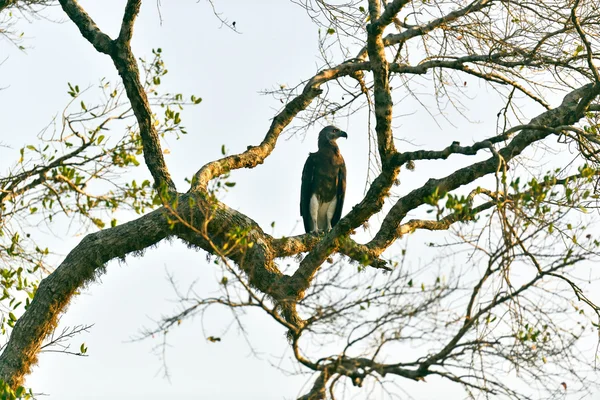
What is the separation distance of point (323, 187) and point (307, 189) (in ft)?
0.63

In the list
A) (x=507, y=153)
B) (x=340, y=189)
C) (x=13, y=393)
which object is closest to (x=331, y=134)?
(x=340, y=189)

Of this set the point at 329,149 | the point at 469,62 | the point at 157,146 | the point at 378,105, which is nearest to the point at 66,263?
the point at 157,146

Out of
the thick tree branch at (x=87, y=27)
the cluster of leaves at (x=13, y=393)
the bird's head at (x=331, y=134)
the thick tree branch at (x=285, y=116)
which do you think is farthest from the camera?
the bird's head at (x=331, y=134)

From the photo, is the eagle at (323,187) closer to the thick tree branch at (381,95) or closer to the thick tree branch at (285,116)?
the thick tree branch at (285,116)

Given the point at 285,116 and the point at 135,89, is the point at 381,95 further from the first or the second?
the point at 135,89

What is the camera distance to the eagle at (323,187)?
31.4ft

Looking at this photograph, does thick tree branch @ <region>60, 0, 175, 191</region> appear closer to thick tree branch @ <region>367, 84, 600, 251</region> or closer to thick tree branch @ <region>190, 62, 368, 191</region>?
thick tree branch @ <region>190, 62, 368, 191</region>

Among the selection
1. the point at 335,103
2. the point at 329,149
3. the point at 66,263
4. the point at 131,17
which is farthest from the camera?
the point at 329,149

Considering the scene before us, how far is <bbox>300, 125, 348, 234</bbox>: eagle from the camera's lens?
9578 millimetres

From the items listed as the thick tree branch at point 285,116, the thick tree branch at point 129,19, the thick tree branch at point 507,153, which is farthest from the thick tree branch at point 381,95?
the thick tree branch at point 129,19

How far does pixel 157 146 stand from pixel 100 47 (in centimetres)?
85

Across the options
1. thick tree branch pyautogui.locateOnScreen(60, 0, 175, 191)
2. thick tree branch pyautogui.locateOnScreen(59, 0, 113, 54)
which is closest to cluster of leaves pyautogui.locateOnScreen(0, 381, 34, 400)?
thick tree branch pyautogui.locateOnScreen(60, 0, 175, 191)

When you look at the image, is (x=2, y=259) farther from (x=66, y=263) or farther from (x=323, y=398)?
(x=323, y=398)

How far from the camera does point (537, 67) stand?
6.05m
